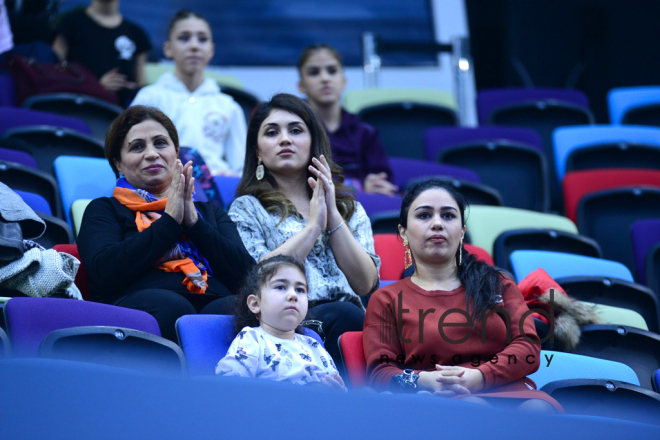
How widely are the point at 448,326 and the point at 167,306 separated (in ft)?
2.38

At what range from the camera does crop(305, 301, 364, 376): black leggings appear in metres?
2.32

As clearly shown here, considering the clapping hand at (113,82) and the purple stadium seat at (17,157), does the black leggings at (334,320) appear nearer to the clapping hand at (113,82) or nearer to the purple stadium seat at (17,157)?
the purple stadium seat at (17,157)

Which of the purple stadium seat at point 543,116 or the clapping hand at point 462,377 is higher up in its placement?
the purple stadium seat at point 543,116

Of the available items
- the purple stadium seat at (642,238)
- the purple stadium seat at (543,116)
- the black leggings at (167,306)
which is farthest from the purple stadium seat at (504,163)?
the black leggings at (167,306)

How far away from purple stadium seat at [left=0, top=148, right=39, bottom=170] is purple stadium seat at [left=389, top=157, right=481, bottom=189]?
68.6 inches

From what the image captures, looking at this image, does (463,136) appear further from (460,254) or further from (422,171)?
(460,254)

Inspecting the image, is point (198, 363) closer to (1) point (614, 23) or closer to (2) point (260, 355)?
(2) point (260, 355)

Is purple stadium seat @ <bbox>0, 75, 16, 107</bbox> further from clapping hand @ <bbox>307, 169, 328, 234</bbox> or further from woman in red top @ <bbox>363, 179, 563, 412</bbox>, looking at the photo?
woman in red top @ <bbox>363, 179, 563, 412</bbox>

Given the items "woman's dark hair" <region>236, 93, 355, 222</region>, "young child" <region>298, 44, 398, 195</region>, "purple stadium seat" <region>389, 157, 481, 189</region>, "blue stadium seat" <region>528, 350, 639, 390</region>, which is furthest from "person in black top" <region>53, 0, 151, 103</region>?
"blue stadium seat" <region>528, 350, 639, 390</region>

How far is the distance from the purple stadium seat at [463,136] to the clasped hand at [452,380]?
2.54 metres

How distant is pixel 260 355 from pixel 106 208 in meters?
0.76

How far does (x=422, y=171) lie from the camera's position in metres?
4.13

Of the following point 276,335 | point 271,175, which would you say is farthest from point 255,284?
point 271,175

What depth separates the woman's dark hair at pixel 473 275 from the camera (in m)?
2.20
